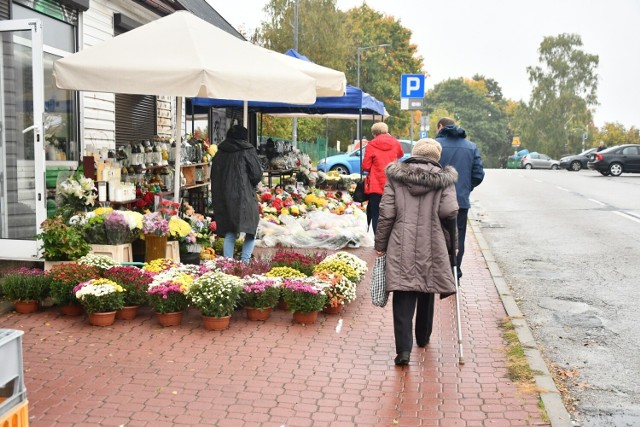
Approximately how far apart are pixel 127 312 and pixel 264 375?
205 centimetres

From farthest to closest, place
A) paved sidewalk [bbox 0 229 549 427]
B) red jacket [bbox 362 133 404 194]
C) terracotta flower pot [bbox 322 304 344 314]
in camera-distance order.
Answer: red jacket [bbox 362 133 404 194], terracotta flower pot [bbox 322 304 344 314], paved sidewalk [bbox 0 229 549 427]

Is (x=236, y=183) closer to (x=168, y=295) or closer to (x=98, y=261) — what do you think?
(x=98, y=261)

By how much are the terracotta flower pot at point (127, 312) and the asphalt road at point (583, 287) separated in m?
3.83

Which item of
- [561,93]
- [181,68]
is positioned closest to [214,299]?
[181,68]

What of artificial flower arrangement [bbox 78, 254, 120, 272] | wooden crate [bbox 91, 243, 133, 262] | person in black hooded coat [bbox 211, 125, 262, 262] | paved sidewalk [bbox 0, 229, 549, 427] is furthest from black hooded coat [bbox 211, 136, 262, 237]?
paved sidewalk [bbox 0, 229, 549, 427]

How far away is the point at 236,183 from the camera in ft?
30.1

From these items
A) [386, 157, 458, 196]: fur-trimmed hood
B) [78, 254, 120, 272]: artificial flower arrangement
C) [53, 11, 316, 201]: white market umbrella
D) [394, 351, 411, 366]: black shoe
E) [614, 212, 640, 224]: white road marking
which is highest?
[53, 11, 316, 201]: white market umbrella

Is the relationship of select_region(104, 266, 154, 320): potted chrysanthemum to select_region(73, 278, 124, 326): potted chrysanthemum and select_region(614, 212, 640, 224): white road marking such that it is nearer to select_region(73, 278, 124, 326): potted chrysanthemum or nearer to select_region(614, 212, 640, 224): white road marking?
select_region(73, 278, 124, 326): potted chrysanthemum

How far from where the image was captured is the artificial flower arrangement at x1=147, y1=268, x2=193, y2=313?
23.4 ft

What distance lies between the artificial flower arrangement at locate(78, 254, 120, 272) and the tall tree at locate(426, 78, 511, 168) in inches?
3612

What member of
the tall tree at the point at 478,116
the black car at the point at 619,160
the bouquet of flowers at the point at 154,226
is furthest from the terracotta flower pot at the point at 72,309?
the tall tree at the point at 478,116

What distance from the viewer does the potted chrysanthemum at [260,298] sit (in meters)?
7.38

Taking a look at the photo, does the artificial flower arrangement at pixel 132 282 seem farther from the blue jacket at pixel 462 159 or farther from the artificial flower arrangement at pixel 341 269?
the blue jacket at pixel 462 159

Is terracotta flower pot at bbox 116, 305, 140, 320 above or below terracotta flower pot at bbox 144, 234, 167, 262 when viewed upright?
below
